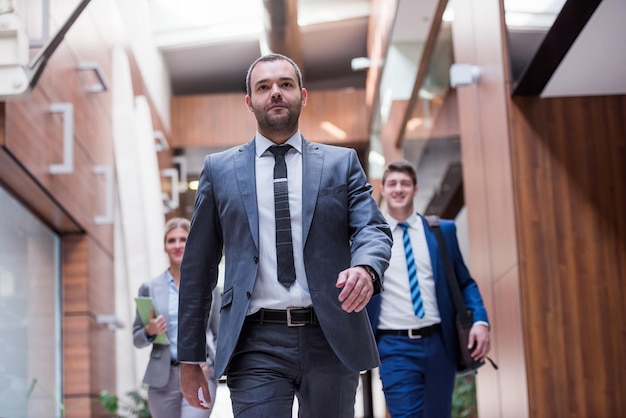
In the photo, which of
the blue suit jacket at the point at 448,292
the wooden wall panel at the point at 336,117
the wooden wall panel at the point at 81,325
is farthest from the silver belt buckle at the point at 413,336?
the wooden wall panel at the point at 336,117

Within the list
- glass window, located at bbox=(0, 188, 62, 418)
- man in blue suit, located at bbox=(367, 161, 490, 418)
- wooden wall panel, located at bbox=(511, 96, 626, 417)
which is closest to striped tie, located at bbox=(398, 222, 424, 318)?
man in blue suit, located at bbox=(367, 161, 490, 418)

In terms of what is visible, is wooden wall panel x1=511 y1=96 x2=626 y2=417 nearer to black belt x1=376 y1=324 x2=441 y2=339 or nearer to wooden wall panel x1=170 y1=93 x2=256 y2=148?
black belt x1=376 y1=324 x2=441 y2=339

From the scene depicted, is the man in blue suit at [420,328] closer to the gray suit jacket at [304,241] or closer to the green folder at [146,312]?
the green folder at [146,312]

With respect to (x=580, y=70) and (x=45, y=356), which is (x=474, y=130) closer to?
(x=580, y=70)

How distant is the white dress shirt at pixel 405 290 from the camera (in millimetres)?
4785

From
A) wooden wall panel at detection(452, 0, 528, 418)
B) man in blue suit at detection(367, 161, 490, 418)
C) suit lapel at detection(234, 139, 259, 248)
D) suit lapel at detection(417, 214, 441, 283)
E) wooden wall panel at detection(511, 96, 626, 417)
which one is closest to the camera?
suit lapel at detection(234, 139, 259, 248)

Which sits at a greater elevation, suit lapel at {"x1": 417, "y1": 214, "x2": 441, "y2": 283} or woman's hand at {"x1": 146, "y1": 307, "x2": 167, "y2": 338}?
suit lapel at {"x1": 417, "y1": 214, "x2": 441, "y2": 283}

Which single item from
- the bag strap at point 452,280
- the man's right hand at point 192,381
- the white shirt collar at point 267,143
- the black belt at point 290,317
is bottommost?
the man's right hand at point 192,381

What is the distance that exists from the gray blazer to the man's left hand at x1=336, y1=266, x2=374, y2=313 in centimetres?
255

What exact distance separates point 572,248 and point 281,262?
11.2ft

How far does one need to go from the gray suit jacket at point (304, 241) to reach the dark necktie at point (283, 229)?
0.05 m

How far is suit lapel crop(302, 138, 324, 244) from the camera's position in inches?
113

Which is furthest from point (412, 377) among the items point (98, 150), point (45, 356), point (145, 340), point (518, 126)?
point (98, 150)

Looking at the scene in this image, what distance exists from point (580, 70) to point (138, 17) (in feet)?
34.6
